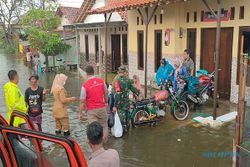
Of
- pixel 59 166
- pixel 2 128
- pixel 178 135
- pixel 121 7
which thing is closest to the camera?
pixel 2 128

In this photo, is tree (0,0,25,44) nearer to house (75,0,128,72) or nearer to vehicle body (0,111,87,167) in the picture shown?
house (75,0,128,72)

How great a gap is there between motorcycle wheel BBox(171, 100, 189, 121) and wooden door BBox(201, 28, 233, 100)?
2.14m

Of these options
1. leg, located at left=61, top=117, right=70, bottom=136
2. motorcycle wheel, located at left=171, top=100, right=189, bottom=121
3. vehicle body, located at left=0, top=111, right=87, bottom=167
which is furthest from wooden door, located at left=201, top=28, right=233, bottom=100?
vehicle body, located at left=0, top=111, right=87, bottom=167

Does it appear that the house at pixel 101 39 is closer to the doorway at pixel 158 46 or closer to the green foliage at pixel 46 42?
the green foliage at pixel 46 42

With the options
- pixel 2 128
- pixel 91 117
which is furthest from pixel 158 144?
pixel 2 128

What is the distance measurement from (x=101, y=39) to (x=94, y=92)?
40.1 feet

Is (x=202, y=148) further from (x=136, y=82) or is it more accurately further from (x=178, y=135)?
(x=136, y=82)

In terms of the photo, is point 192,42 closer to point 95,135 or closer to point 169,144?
point 169,144

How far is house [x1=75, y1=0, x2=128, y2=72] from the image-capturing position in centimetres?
1600

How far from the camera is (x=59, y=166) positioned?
5.48 meters

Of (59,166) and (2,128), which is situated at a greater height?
(2,128)

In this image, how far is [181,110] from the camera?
8.39 metres

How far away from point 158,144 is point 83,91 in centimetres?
203

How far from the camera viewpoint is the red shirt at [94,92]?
6215 mm
